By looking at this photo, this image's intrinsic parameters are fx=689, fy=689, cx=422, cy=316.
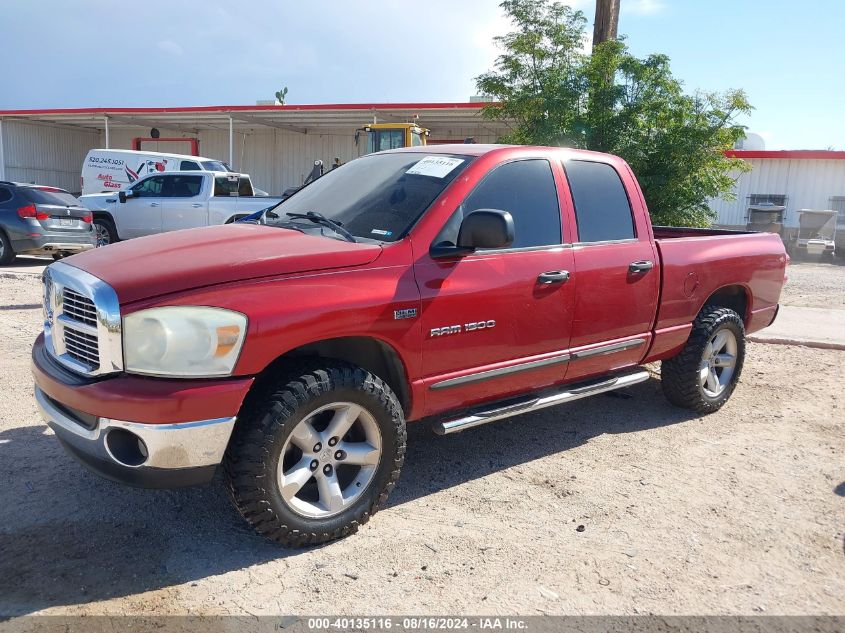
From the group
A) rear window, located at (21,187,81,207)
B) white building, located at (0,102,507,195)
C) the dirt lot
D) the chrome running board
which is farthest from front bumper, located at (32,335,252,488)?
white building, located at (0,102,507,195)

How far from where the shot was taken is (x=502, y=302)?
375 centimetres

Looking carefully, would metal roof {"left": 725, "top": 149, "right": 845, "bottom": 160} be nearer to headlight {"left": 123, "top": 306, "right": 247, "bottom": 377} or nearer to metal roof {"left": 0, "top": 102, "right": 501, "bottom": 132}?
metal roof {"left": 0, "top": 102, "right": 501, "bottom": 132}

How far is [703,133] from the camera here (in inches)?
407

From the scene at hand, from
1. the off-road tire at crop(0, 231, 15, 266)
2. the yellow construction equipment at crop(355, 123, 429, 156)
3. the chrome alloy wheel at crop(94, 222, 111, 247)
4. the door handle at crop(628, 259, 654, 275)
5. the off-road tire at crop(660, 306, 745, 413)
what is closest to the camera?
the door handle at crop(628, 259, 654, 275)

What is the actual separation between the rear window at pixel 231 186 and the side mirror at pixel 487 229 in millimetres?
12457

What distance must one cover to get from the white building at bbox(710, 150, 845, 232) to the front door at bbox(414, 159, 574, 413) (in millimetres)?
21418

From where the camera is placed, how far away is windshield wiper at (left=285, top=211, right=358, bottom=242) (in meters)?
3.59

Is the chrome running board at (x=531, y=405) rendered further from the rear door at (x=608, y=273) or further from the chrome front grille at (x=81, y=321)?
the chrome front grille at (x=81, y=321)

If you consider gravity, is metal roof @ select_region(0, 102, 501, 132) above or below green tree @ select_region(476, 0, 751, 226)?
above

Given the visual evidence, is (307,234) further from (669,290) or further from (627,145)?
(627,145)

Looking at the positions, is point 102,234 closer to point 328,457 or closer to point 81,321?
point 81,321

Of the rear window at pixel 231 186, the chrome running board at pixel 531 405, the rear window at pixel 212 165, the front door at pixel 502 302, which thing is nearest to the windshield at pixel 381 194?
the front door at pixel 502 302

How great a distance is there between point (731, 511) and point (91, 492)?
11.4 feet

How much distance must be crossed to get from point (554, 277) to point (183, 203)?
12.5m
